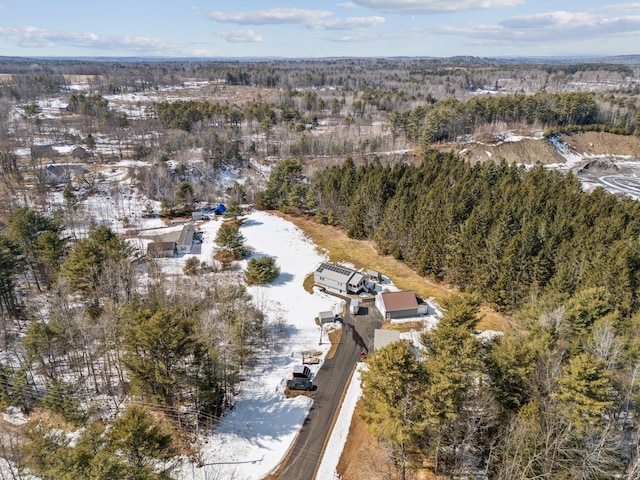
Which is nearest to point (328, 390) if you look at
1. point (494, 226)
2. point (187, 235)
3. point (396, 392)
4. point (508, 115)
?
Answer: point (396, 392)

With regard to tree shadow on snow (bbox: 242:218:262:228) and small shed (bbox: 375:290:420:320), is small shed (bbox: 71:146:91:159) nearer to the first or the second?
tree shadow on snow (bbox: 242:218:262:228)

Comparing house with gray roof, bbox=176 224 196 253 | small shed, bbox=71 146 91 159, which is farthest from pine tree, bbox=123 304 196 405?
small shed, bbox=71 146 91 159

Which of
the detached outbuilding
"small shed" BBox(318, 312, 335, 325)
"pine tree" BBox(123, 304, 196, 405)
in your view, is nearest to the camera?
"pine tree" BBox(123, 304, 196, 405)

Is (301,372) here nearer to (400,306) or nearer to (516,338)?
(400,306)

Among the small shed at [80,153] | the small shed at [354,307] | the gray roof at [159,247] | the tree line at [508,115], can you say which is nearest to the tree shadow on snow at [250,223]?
the gray roof at [159,247]

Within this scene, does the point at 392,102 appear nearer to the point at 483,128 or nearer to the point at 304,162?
the point at 483,128

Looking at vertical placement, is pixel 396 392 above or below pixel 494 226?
below
